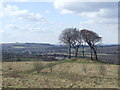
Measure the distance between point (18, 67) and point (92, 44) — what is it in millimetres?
19094

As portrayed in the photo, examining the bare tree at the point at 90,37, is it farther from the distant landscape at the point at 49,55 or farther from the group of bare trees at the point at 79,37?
the distant landscape at the point at 49,55

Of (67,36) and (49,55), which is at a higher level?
(67,36)

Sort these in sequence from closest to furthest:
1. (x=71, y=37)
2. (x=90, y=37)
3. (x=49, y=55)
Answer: (x=90, y=37)
(x=71, y=37)
(x=49, y=55)

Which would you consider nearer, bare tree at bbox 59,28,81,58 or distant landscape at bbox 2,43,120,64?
bare tree at bbox 59,28,81,58

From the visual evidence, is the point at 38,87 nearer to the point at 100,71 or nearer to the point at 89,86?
the point at 89,86

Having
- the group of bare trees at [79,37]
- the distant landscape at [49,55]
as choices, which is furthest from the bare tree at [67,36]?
the distant landscape at [49,55]

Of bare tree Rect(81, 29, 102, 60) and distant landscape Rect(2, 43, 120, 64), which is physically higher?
bare tree Rect(81, 29, 102, 60)

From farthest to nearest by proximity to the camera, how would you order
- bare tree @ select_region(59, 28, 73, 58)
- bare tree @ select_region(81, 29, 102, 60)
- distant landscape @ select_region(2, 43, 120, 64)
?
1. distant landscape @ select_region(2, 43, 120, 64)
2. bare tree @ select_region(59, 28, 73, 58)
3. bare tree @ select_region(81, 29, 102, 60)

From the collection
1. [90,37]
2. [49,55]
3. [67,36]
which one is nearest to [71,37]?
[67,36]

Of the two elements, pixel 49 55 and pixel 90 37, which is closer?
pixel 90 37

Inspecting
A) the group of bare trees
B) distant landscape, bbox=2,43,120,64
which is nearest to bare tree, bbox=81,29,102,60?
the group of bare trees

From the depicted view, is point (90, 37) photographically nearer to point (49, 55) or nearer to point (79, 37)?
point (79, 37)

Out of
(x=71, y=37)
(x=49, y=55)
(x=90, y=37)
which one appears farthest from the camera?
(x=49, y=55)

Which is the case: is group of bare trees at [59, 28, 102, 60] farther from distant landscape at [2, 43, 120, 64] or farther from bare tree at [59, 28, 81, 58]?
distant landscape at [2, 43, 120, 64]
